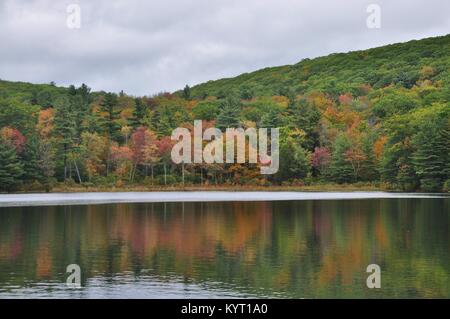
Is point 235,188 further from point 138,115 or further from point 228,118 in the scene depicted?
point 138,115

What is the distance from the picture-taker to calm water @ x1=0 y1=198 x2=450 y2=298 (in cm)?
1977

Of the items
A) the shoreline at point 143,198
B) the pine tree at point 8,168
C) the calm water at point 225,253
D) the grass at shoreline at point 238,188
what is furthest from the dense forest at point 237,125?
the calm water at point 225,253

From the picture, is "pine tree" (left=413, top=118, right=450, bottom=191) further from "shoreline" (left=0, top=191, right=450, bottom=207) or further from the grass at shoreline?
"shoreline" (left=0, top=191, right=450, bottom=207)

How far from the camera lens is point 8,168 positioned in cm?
7312

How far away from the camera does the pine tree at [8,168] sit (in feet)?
238

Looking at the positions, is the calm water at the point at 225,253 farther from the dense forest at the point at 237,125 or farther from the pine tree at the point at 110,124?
the pine tree at the point at 110,124

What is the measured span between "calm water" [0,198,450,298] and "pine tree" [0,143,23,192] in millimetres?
30555

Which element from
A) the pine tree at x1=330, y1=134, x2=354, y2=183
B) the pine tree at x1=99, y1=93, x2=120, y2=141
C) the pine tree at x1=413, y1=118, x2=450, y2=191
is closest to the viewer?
the pine tree at x1=413, y1=118, x2=450, y2=191

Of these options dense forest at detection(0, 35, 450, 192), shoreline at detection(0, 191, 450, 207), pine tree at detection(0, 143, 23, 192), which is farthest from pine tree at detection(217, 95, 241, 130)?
pine tree at detection(0, 143, 23, 192)

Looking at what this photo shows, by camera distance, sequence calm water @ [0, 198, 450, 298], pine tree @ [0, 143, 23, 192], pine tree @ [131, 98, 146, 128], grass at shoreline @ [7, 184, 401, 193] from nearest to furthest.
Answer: calm water @ [0, 198, 450, 298] → pine tree @ [0, 143, 23, 192] → grass at shoreline @ [7, 184, 401, 193] → pine tree @ [131, 98, 146, 128]

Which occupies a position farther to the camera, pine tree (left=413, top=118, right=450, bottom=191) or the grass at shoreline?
the grass at shoreline

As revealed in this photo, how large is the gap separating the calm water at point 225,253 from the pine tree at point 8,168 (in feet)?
100

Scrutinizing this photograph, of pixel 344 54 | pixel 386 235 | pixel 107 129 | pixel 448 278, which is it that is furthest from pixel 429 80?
pixel 448 278

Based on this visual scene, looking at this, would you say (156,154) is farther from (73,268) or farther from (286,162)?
(73,268)
